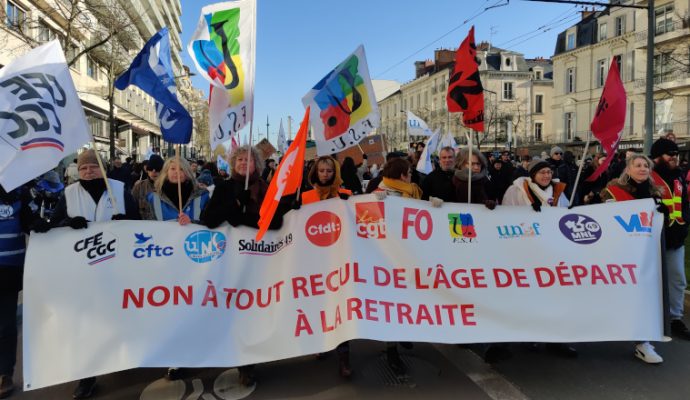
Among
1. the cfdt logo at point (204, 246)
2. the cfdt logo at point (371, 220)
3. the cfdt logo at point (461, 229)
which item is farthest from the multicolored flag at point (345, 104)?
the cfdt logo at point (204, 246)

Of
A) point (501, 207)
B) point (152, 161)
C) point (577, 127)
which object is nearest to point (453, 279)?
point (501, 207)

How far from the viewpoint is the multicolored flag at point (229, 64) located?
4695mm

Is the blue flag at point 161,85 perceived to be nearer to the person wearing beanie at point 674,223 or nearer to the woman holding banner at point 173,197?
the woman holding banner at point 173,197

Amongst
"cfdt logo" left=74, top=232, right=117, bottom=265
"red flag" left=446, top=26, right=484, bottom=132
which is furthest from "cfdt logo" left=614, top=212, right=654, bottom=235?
"cfdt logo" left=74, top=232, right=117, bottom=265

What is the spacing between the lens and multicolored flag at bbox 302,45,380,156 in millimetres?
5582

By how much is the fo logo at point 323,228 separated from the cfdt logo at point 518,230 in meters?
1.38

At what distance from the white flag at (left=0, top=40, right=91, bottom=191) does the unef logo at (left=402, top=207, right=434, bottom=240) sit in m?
2.62

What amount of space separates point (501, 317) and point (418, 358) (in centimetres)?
93

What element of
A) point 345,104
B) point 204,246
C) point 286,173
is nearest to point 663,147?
point 345,104

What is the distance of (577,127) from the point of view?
140 feet

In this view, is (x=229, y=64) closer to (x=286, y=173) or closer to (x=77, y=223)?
(x=286, y=173)

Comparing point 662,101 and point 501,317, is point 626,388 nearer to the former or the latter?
point 501,317

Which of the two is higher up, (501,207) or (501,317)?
(501,207)

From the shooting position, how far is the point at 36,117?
143 inches
